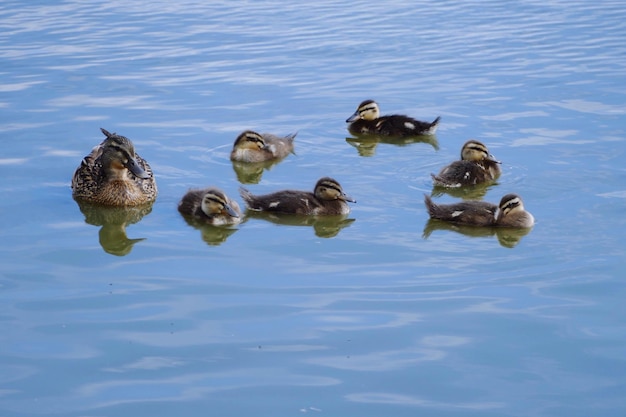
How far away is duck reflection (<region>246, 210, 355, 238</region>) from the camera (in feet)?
24.0

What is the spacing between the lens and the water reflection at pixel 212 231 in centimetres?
712

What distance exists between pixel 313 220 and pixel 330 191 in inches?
9.4

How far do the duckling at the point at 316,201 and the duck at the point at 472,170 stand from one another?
97cm

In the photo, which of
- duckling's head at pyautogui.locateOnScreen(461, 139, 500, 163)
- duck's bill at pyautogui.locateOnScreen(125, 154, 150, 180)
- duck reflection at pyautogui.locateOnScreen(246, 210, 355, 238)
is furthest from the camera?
duckling's head at pyautogui.locateOnScreen(461, 139, 500, 163)

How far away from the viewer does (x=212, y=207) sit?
735 centimetres

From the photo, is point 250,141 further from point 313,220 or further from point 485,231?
point 485,231

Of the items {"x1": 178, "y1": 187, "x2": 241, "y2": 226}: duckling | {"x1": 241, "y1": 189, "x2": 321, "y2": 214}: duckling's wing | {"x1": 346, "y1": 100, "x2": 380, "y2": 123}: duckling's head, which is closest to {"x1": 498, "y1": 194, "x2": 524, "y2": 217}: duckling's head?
{"x1": 241, "y1": 189, "x2": 321, "y2": 214}: duckling's wing

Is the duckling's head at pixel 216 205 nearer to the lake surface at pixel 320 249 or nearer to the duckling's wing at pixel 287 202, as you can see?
the lake surface at pixel 320 249

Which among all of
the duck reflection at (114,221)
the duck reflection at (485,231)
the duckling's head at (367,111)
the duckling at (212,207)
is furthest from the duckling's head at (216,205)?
the duckling's head at (367,111)

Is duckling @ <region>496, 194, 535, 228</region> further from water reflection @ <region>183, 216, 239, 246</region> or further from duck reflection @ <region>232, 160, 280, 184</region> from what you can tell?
duck reflection @ <region>232, 160, 280, 184</region>

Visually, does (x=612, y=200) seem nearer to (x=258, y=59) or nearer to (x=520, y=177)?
(x=520, y=177)

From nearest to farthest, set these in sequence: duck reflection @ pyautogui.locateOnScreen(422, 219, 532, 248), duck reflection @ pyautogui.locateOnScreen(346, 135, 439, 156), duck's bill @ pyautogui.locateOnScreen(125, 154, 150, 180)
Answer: duck reflection @ pyautogui.locateOnScreen(422, 219, 532, 248) → duck's bill @ pyautogui.locateOnScreen(125, 154, 150, 180) → duck reflection @ pyautogui.locateOnScreen(346, 135, 439, 156)

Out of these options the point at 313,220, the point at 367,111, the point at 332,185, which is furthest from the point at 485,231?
the point at 367,111

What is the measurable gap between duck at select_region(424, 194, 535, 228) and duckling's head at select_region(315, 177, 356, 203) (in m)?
0.57
